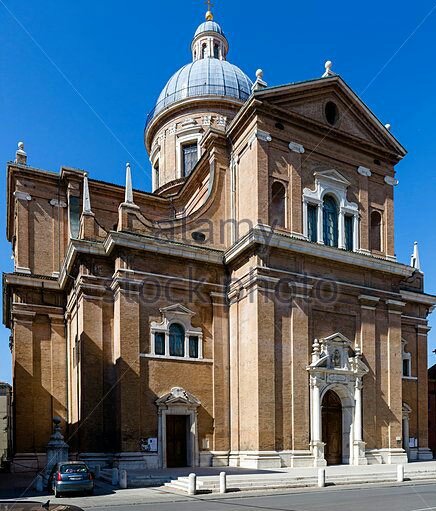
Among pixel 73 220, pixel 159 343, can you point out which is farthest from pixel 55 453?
pixel 73 220

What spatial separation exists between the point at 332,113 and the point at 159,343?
15717 millimetres

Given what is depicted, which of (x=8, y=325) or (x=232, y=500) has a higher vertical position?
(x=8, y=325)

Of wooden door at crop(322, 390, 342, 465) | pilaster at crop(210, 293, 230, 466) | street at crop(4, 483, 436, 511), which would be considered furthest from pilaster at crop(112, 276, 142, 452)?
wooden door at crop(322, 390, 342, 465)

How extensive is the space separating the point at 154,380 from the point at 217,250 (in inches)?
286

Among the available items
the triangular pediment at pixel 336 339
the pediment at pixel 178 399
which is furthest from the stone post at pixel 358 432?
the pediment at pixel 178 399

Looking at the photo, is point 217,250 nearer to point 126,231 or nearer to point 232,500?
point 126,231

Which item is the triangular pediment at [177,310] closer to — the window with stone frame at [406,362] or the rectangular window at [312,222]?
the rectangular window at [312,222]

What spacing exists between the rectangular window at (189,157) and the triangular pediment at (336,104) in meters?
12.3

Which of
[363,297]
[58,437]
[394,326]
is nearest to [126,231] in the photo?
[58,437]

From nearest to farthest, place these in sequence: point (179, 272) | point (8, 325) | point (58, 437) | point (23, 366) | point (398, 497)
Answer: point (398, 497)
point (58, 437)
point (179, 272)
point (23, 366)
point (8, 325)

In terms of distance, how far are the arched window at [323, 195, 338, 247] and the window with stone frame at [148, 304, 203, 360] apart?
843cm

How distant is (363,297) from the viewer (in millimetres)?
29250

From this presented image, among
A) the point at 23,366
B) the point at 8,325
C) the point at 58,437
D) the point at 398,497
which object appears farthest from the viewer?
the point at 8,325

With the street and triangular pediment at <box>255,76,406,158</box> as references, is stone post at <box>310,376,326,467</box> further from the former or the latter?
triangular pediment at <box>255,76,406,158</box>
